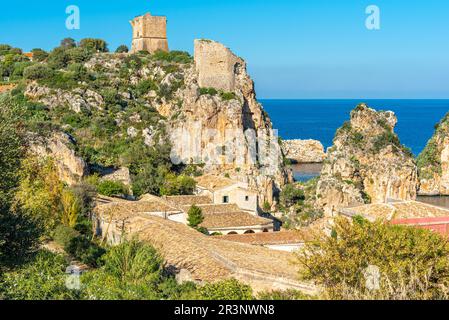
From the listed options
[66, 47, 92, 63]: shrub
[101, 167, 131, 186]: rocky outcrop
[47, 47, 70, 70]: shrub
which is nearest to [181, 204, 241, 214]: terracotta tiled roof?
[101, 167, 131, 186]: rocky outcrop

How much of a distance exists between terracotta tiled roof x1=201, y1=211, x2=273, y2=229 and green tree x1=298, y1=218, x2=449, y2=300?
15839 millimetres

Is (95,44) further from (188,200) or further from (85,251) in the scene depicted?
(85,251)

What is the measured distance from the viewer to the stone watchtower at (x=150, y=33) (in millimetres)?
73250

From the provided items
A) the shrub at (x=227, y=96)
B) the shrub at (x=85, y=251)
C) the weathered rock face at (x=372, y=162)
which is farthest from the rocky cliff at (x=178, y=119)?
the shrub at (x=85, y=251)

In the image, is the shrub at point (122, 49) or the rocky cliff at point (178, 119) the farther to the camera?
→ the shrub at point (122, 49)

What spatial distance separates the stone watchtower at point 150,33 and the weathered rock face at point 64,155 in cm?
2872

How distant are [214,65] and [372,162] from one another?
52.8 feet

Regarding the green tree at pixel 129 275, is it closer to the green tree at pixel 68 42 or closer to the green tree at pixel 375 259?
the green tree at pixel 375 259

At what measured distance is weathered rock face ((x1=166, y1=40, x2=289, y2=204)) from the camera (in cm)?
5622

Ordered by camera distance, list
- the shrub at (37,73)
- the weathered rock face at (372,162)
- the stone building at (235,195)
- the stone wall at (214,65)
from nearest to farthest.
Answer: the stone building at (235,195), the weathered rock face at (372,162), the stone wall at (214,65), the shrub at (37,73)

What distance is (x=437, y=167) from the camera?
250 feet

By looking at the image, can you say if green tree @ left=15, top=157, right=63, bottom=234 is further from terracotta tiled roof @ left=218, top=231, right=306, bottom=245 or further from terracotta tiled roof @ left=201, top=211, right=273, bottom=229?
terracotta tiled roof @ left=201, top=211, right=273, bottom=229
